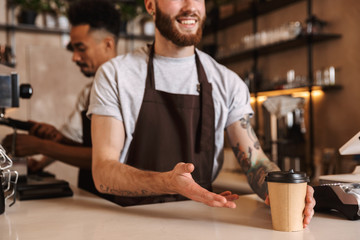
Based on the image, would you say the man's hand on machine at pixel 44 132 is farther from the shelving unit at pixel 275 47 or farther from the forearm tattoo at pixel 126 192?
the shelving unit at pixel 275 47

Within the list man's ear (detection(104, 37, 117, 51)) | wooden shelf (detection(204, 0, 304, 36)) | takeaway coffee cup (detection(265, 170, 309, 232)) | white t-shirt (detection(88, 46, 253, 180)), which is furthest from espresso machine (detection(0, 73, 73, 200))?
wooden shelf (detection(204, 0, 304, 36))

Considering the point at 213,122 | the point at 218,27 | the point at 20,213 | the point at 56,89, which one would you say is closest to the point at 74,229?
the point at 20,213


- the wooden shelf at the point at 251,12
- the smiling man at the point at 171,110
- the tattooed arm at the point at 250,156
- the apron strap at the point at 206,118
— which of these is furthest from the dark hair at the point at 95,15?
the wooden shelf at the point at 251,12

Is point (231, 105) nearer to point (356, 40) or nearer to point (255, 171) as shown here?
point (255, 171)

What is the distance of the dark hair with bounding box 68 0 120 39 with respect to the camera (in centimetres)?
248

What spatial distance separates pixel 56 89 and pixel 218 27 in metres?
2.30

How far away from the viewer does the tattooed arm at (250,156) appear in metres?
1.44

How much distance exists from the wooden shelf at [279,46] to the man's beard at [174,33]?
287 cm

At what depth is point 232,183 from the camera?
208 cm

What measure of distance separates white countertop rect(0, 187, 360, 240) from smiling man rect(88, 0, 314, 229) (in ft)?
0.62

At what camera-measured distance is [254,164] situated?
4.94ft

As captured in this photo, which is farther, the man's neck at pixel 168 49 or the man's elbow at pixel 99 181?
the man's neck at pixel 168 49

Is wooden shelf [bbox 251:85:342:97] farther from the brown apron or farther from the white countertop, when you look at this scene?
the white countertop

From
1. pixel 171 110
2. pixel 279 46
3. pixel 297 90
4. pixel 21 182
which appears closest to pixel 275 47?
pixel 279 46
